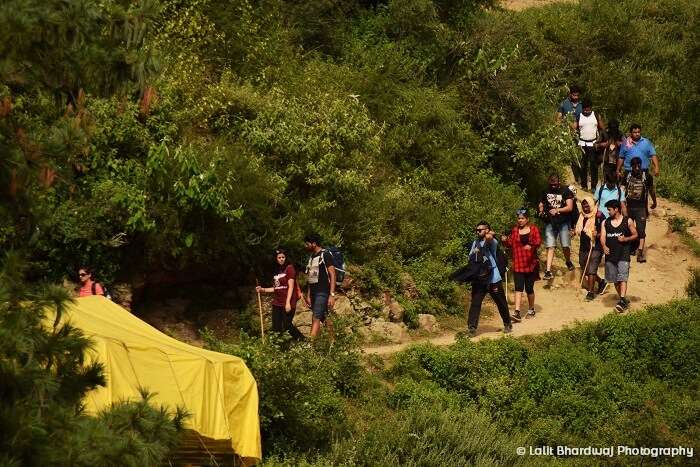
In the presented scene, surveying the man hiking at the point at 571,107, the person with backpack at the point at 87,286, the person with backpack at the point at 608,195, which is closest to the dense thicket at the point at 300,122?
the man hiking at the point at 571,107

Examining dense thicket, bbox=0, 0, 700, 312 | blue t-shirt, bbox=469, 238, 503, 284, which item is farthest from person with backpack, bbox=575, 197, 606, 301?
blue t-shirt, bbox=469, 238, 503, 284

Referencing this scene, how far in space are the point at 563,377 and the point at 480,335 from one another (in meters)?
1.37

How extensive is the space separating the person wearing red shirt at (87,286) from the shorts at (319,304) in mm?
2861

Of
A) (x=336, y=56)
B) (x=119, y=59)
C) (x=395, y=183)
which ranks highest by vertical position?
(x=119, y=59)

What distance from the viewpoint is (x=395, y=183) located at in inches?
858

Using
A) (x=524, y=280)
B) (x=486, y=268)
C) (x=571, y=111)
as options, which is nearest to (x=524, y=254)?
(x=524, y=280)

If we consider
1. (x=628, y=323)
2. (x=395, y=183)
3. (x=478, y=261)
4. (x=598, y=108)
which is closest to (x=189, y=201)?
(x=478, y=261)

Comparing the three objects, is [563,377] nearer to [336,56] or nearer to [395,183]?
[395,183]

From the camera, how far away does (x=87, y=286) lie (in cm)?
1560

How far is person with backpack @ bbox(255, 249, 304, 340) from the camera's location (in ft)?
55.3

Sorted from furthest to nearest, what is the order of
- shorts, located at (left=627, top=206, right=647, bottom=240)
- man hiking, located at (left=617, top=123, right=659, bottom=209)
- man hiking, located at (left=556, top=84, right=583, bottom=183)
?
man hiking, located at (left=556, top=84, right=583, bottom=183) < man hiking, located at (left=617, top=123, right=659, bottom=209) < shorts, located at (left=627, top=206, right=647, bottom=240)

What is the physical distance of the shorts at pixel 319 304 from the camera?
17.1m

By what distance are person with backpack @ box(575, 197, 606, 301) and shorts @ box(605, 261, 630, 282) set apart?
371 millimetres

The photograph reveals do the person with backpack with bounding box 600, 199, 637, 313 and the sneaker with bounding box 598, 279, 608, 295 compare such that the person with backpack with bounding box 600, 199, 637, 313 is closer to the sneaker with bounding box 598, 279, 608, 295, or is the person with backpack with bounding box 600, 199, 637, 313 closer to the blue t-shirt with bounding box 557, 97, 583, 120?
the sneaker with bounding box 598, 279, 608, 295
